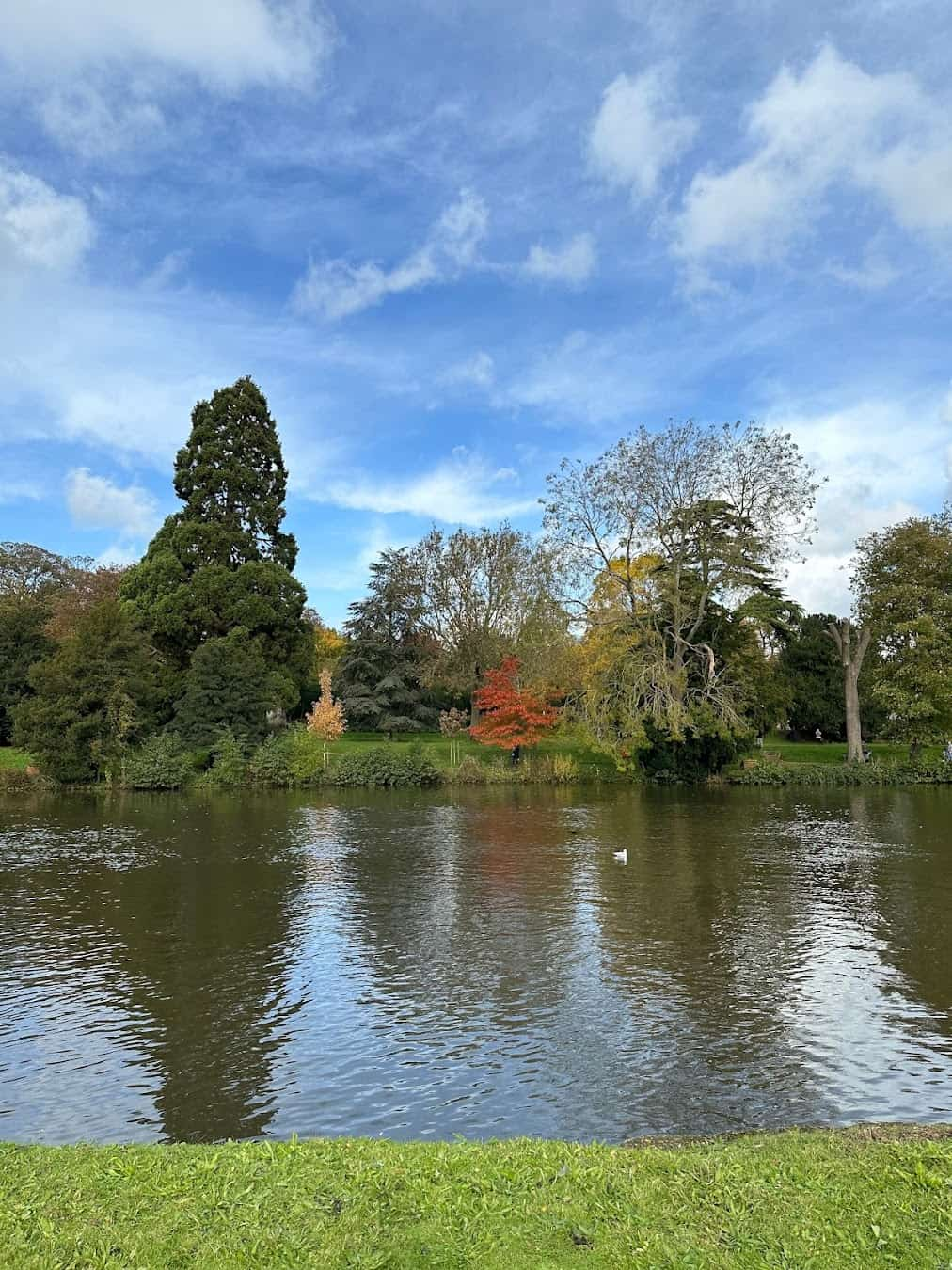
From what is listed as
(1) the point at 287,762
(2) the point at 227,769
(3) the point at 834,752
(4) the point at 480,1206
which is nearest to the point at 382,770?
(1) the point at 287,762

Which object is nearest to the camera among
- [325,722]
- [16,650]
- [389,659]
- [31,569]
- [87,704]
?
[87,704]

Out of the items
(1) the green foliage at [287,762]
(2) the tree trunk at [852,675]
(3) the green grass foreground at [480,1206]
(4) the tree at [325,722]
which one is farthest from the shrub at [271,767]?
(3) the green grass foreground at [480,1206]

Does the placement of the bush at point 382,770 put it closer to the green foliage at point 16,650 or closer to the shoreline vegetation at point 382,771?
A: the shoreline vegetation at point 382,771

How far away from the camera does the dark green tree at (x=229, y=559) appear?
4272 cm

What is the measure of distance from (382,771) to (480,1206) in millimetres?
35456

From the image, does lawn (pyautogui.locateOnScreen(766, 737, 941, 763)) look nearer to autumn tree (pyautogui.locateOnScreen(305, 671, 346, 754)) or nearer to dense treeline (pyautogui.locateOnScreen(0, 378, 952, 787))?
dense treeline (pyautogui.locateOnScreen(0, 378, 952, 787))

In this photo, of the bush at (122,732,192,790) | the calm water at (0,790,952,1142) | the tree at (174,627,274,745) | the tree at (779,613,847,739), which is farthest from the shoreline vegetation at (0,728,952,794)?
the calm water at (0,790,952,1142)

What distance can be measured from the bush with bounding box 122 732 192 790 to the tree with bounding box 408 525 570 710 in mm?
15457

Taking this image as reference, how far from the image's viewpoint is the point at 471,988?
1063 centimetres

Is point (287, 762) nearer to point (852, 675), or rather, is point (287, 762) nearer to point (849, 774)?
point (849, 774)

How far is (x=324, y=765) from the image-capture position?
4009 centimetres

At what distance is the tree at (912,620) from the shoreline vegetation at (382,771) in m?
2.56

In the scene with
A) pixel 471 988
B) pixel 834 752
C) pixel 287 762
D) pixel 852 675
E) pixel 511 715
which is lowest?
pixel 471 988

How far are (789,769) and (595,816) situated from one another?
15.8 metres
